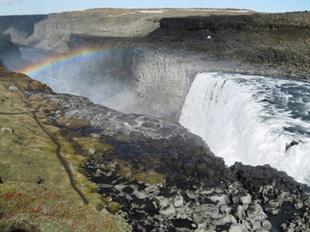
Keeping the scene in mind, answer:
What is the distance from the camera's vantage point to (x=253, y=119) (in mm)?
28172

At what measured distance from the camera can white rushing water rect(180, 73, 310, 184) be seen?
24234 mm

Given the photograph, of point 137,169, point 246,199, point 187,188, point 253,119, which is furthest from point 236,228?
point 137,169

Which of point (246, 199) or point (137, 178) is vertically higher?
point (246, 199)

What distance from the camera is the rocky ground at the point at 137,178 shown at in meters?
21.5

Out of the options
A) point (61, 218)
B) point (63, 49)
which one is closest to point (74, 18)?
point (63, 49)

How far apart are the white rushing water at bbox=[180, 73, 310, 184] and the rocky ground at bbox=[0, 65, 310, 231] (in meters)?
1.22

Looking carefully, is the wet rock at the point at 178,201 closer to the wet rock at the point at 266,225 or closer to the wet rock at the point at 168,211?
the wet rock at the point at 168,211

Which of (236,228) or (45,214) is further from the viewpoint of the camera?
(236,228)

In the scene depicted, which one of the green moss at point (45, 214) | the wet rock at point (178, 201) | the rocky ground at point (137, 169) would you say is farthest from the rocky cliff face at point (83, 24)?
the green moss at point (45, 214)

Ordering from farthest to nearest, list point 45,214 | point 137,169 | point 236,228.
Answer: point 137,169
point 236,228
point 45,214

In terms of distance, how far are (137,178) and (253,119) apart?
8.92 meters

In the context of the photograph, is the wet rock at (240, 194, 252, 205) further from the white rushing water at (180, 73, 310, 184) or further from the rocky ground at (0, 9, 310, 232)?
the white rushing water at (180, 73, 310, 184)

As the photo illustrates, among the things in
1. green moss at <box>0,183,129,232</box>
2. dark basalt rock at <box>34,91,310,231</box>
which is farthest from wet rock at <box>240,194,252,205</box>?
green moss at <box>0,183,129,232</box>

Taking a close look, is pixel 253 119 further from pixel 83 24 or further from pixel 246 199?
pixel 83 24
